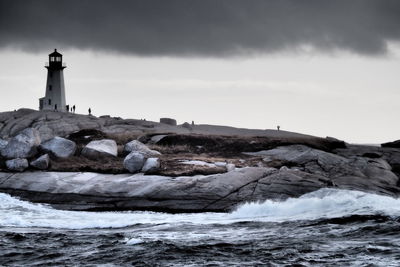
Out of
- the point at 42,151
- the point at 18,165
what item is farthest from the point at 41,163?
the point at 42,151

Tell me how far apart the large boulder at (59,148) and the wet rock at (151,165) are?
22.5 feet

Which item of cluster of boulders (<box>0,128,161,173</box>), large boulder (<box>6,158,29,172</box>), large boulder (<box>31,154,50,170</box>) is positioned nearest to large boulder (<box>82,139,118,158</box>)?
cluster of boulders (<box>0,128,161,173</box>)

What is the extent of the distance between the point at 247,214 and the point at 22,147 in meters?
16.7

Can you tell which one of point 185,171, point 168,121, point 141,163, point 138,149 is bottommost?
point 185,171

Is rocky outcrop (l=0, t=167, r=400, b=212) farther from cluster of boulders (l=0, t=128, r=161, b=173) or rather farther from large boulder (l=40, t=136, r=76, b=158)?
large boulder (l=40, t=136, r=76, b=158)

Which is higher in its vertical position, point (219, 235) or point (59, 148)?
point (59, 148)

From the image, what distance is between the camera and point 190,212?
1335 inches

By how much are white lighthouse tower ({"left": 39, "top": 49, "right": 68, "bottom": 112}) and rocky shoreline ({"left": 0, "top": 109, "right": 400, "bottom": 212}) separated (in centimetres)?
3759

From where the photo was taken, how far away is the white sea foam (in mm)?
31266

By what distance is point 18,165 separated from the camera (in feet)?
134

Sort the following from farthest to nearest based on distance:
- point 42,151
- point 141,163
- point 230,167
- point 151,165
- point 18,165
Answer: point 42,151 → point 18,165 → point 230,167 → point 141,163 → point 151,165

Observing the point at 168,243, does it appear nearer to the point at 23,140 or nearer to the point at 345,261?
the point at 345,261

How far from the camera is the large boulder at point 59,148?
43.1 meters

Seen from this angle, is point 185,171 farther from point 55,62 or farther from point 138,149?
point 55,62
